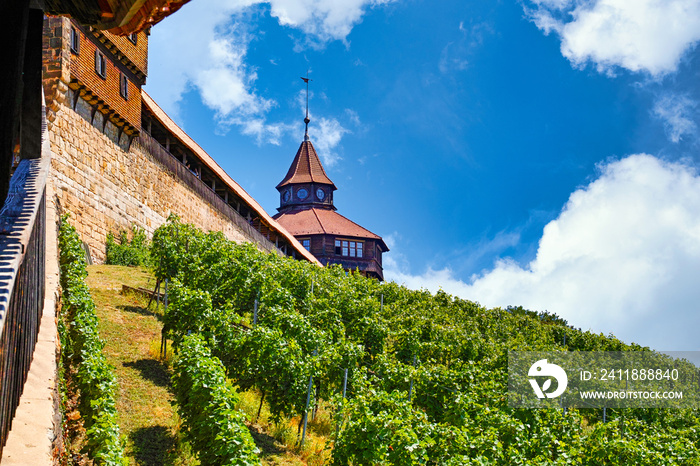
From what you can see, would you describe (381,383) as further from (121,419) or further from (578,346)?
(578,346)

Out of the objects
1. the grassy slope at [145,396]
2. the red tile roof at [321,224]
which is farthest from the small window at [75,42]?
the red tile roof at [321,224]

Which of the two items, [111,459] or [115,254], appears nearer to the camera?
[111,459]

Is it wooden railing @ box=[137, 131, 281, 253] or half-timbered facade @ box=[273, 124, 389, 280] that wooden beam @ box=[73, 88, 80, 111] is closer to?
wooden railing @ box=[137, 131, 281, 253]

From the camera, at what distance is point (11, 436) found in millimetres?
4820

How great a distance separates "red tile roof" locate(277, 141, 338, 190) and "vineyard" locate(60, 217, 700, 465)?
33.6 metres

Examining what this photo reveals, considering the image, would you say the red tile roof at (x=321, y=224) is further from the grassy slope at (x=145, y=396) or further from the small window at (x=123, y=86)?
the grassy slope at (x=145, y=396)

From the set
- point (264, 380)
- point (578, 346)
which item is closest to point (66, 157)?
point (264, 380)

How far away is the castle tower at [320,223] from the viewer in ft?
165

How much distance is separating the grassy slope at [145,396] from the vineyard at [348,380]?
418 millimetres

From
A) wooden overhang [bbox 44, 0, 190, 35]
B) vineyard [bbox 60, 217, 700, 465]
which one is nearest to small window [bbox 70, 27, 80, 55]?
vineyard [bbox 60, 217, 700, 465]

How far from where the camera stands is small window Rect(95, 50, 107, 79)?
73.2 ft

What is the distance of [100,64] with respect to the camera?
2261 centimetres

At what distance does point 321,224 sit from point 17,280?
158 feet

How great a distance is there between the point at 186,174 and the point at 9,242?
2622 cm
